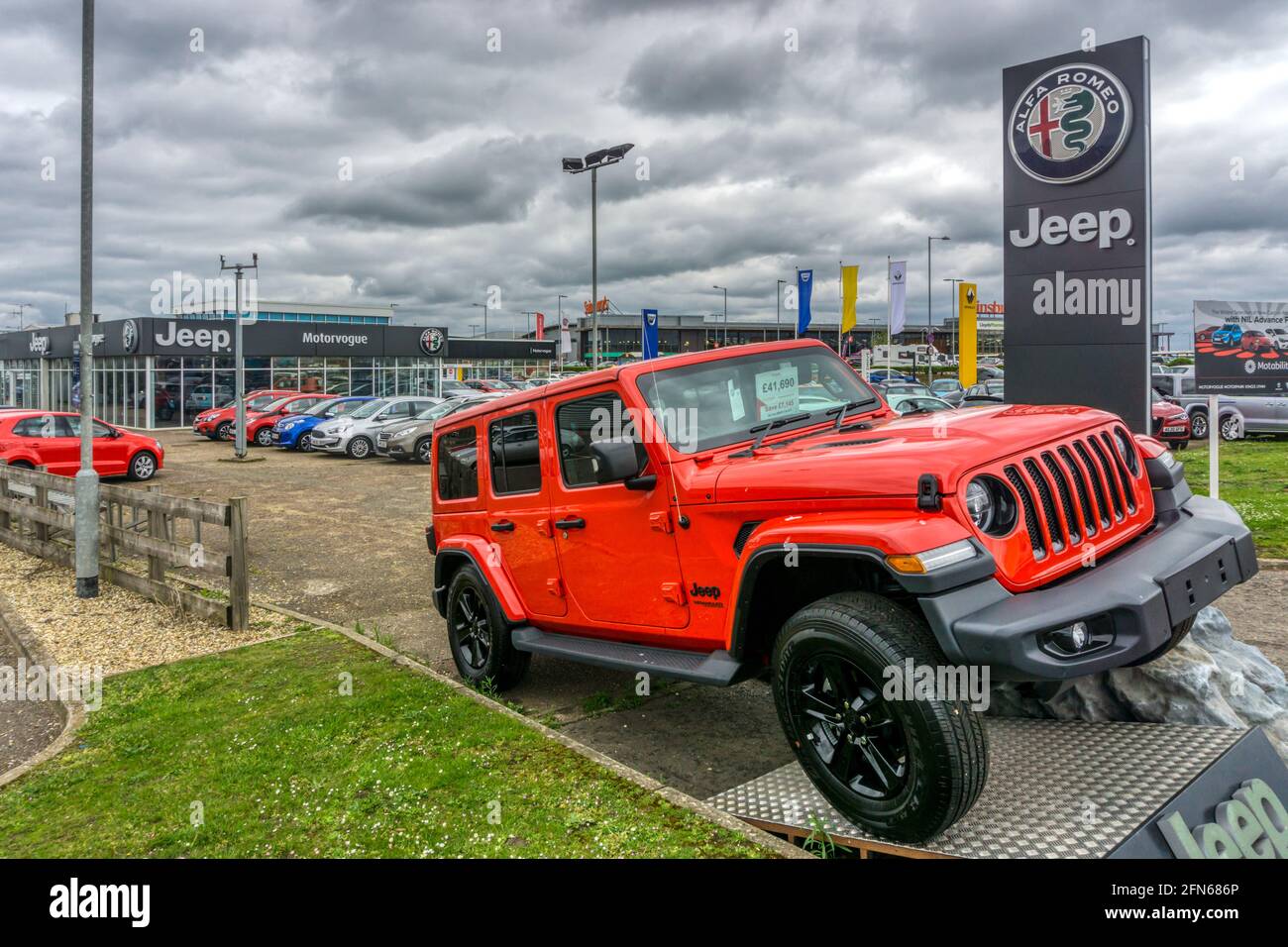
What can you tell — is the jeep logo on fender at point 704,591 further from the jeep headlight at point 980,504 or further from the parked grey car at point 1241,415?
the parked grey car at point 1241,415

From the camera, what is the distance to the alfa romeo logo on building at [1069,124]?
347 inches

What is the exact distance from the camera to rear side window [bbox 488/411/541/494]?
550 centimetres

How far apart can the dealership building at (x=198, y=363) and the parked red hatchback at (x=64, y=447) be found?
21.8 metres

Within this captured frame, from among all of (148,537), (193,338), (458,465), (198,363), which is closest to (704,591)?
(458,465)

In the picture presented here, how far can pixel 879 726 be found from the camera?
3.41 m

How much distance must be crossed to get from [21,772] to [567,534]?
3.16 metres

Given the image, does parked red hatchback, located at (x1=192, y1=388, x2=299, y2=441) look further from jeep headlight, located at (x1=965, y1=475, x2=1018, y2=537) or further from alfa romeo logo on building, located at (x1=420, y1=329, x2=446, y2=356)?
jeep headlight, located at (x1=965, y1=475, x2=1018, y2=537)

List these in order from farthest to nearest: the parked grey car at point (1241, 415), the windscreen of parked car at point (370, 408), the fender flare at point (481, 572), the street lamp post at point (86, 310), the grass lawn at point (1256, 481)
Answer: the windscreen of parked car at point (370, 408), the parked grey car at point (1241, 415), the grass lawn at point (1256, 481), the street lamp post at point (86, 310), the fender flare at point (481, 572)

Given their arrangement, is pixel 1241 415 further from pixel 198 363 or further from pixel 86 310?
pixel 198 363

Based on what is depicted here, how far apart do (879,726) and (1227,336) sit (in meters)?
12.1

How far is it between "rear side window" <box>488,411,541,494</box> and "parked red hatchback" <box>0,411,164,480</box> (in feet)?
47.1

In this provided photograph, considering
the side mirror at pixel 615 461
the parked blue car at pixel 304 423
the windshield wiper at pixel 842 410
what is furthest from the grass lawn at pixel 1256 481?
the parked blue car at pixel 304 423
